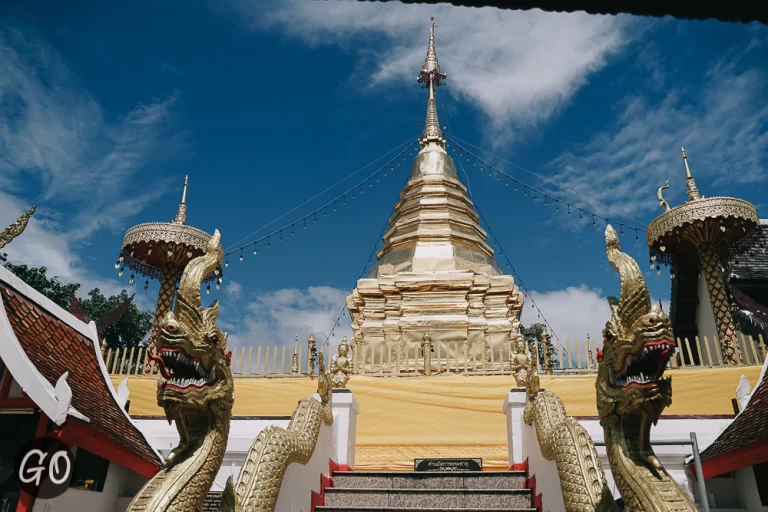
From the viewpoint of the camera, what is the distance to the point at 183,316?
381 centimetres

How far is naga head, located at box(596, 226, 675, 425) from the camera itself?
11.3 ft

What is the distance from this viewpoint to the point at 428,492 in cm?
588

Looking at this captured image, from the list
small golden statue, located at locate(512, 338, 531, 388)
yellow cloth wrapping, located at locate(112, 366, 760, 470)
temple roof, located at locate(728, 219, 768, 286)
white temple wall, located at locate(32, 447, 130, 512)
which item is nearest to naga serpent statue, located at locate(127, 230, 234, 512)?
white temple wall, located at locate(32, 447, 130, 512)

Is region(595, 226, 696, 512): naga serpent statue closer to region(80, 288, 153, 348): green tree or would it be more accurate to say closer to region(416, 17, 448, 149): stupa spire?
region(416, 17, 448, 149): stupa spire

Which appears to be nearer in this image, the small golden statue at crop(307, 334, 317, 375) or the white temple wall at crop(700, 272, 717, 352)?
the small golden statue at crop(307, 334, 317, 375)

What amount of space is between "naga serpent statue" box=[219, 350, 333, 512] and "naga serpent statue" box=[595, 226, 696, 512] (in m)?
2.41

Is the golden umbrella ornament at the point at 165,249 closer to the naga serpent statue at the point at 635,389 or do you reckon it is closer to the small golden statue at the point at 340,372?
the small golden statue at the point at 340,372

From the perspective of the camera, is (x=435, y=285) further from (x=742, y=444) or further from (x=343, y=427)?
(x=742, y=444)

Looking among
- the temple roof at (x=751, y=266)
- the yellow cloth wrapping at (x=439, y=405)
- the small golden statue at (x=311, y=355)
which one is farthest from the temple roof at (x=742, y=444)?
the temple roof at (x=751, y=266)

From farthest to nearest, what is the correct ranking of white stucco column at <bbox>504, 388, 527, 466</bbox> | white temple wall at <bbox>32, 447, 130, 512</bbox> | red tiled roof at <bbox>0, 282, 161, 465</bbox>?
white stucco column at <bbox>504, 388, 527, 466</bbox> < red tiled roof at <bbox>0, 282, 161, 465</bbox> < white temple wall at <bbox>32, 447, 130, 512</bbox>

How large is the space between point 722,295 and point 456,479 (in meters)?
11.7

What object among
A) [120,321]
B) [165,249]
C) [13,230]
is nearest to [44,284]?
[120,321]

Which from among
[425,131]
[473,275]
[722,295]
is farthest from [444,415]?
[425,131]

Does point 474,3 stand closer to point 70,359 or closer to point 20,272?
point 70,359
